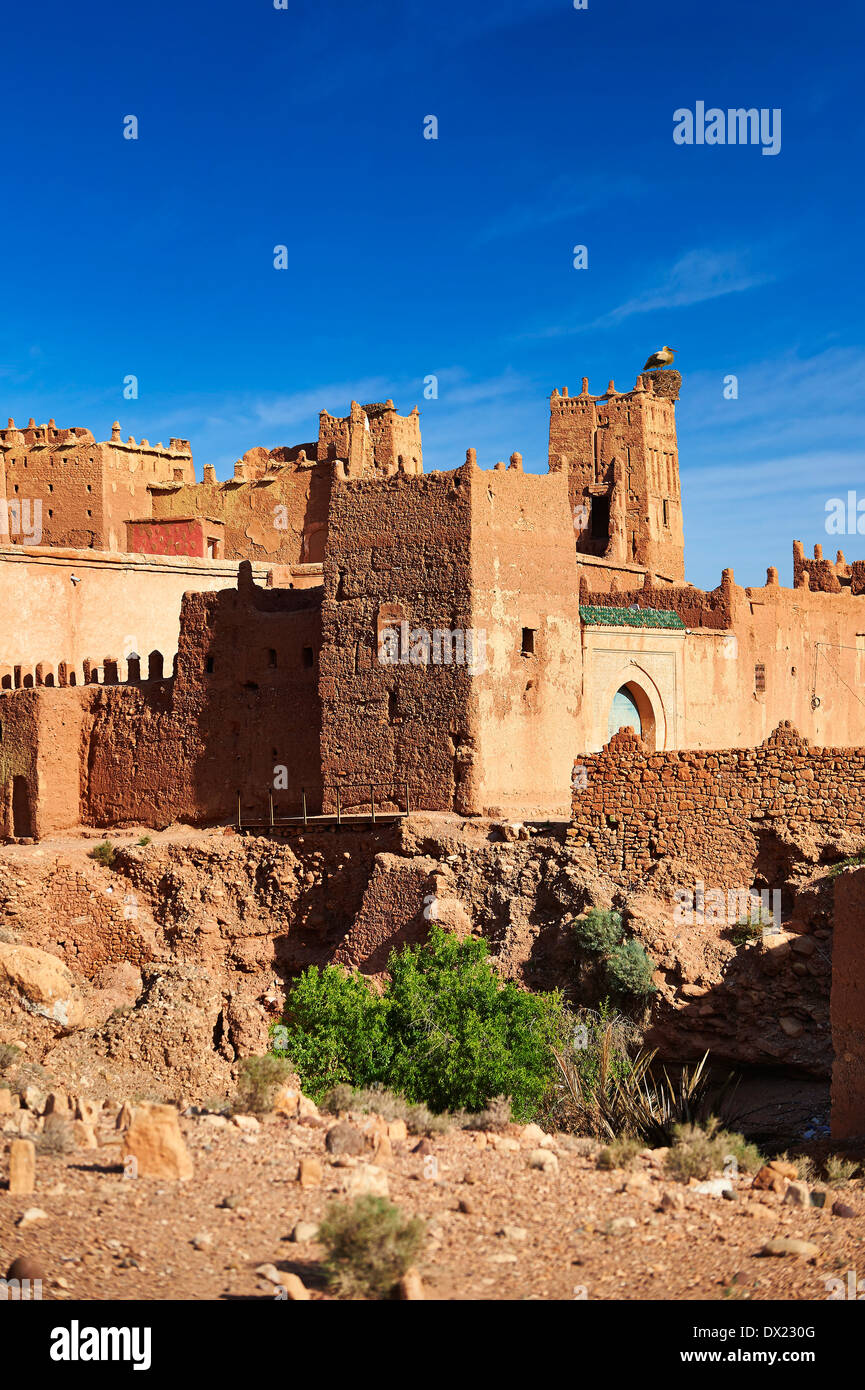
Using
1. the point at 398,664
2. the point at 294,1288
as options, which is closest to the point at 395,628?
the point at 398,664

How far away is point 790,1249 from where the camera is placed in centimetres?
1022

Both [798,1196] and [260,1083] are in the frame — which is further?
[260,1083]

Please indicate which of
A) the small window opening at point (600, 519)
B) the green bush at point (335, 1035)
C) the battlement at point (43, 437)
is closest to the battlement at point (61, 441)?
the battlement at point (43, 437)

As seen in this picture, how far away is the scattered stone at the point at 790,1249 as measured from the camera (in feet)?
33.5

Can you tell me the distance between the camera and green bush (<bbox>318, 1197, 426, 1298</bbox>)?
29.5 feet

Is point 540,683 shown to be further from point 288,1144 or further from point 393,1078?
point 288,1144

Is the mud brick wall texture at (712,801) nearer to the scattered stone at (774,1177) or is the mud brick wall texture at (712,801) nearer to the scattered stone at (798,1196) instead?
the scattered stone at (774,1177)

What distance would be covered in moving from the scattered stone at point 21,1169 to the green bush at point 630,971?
29.8ft

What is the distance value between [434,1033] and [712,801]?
4.30m

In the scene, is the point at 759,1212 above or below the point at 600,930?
below

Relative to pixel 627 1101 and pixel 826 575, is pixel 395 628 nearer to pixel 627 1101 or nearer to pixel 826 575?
pixel 627 1101

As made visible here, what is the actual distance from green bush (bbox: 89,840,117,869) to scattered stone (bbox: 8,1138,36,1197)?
14.0m

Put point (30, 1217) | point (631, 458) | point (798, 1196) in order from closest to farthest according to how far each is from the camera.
Result: point (30, 1217)
point (798, 1196)
point (631, 458)

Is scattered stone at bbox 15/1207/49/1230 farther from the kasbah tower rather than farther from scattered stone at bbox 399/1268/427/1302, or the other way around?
the kasbah tower
